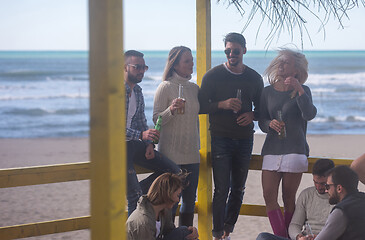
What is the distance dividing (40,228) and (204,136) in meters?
1.54

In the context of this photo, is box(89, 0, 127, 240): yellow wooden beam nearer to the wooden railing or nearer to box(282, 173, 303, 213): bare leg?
the wooden railing

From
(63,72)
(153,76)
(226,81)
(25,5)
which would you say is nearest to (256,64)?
(153,76)

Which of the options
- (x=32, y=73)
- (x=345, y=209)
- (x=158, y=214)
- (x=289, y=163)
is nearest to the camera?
(x=345, y=209)

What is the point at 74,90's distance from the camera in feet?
91.9

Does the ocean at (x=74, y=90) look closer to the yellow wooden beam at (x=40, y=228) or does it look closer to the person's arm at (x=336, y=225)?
the yellow wooden beam at (x=40, y=228)

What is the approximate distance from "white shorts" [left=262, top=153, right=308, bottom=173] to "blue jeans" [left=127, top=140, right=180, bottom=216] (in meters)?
0.74

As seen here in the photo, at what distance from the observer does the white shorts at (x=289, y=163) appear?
4.36 m

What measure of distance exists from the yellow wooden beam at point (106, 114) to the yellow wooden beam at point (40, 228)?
2.19m

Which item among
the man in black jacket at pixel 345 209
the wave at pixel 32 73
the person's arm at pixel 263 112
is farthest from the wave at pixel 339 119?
the man in black jacket at pixel 345 209

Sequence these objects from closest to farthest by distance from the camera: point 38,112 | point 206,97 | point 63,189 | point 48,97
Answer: point 206,97, point 63,189, point 38,112, point 48,97

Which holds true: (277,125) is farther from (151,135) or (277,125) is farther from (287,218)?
(151,135)

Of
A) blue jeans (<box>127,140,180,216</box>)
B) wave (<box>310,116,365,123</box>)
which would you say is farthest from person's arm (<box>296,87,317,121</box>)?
wave (<box>310,116,365,123</box>)

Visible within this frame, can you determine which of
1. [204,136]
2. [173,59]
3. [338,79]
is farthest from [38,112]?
[173,59]

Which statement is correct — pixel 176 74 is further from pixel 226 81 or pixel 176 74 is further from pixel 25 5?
pixel 25 5
